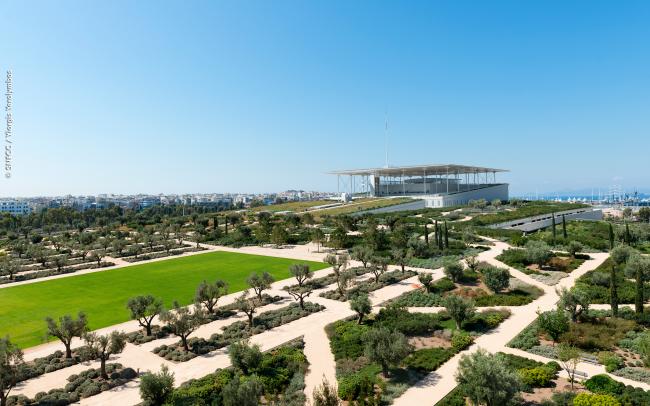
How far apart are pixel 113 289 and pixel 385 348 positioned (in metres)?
34.7

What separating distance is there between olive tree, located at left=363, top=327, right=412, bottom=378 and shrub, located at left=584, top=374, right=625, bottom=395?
29.6 feet

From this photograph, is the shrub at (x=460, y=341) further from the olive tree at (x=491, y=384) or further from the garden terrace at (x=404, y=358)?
the olive tree at (x=491, y=384)

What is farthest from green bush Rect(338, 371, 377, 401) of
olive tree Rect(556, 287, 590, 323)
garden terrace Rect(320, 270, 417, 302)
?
olive tree Rect(556, 287, 590, 323)

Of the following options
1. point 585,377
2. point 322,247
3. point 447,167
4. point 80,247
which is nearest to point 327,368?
point 585,377

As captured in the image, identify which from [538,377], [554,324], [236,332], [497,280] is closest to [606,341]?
[554,324]

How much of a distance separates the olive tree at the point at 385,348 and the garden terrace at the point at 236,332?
10.2 metres

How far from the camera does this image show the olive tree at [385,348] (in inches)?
828

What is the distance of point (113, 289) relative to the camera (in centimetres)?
4259

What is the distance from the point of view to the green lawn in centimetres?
3306

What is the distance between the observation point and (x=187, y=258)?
195 feet

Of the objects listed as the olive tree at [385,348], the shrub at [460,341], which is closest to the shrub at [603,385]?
the shrub at [460,341]

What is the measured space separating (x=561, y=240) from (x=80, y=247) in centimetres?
7827

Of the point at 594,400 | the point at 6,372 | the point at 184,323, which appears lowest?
the point at 594,400

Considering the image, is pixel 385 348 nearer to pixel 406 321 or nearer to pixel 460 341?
pixel 460 341
